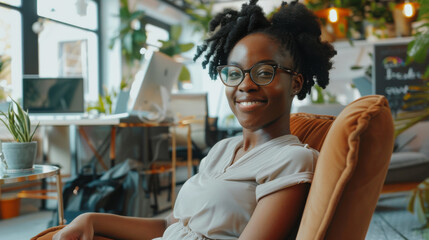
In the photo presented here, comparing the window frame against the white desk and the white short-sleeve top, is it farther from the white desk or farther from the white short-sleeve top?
the white short-sleeve top

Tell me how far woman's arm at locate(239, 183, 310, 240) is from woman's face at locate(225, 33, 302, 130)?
205 mm

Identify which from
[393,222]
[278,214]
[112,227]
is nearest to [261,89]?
[278,214]

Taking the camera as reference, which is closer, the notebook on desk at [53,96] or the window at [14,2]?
the notebook on desk at [53,96]

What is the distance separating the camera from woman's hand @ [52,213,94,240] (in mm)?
953

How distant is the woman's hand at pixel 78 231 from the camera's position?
953mm

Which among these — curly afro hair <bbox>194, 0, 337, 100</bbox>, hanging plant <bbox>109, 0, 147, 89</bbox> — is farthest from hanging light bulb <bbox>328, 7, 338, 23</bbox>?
hanging plant <bbox>109, 0, 147, 89</bbox>

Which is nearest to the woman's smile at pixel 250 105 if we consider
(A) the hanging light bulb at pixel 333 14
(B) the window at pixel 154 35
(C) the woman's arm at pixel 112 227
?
(C) the woman's arm at pixel 112 227

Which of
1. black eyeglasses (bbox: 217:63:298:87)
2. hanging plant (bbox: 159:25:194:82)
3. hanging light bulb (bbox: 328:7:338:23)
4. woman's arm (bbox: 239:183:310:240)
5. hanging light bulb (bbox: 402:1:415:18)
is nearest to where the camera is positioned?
woman's arm (bbox: 239:183:310:240)

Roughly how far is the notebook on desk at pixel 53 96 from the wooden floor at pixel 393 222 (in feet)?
7.93

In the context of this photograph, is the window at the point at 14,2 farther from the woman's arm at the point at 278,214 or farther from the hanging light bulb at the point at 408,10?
the woman's arm at the point at 278,214

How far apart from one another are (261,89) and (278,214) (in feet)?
0.93

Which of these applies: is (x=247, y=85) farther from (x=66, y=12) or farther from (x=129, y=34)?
(x=129, y=34)

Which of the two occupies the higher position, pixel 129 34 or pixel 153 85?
pixel 129 34

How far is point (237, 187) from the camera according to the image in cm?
86
